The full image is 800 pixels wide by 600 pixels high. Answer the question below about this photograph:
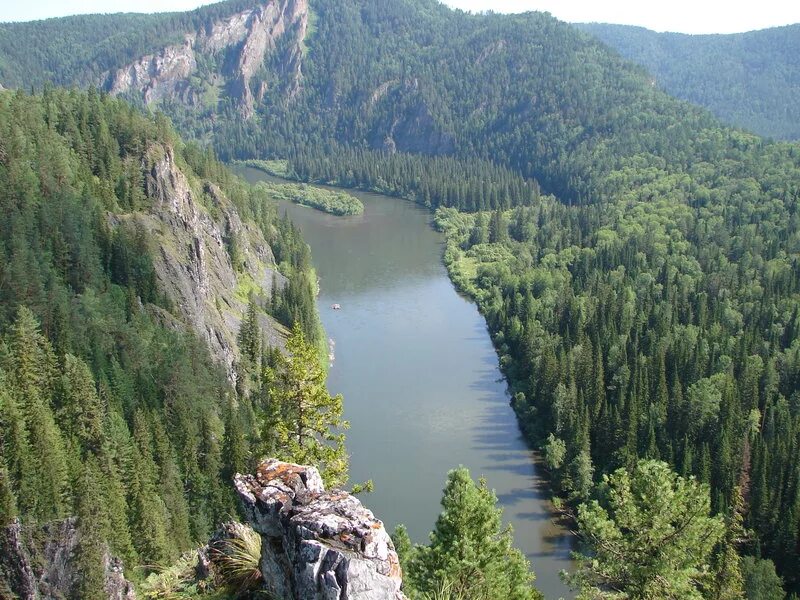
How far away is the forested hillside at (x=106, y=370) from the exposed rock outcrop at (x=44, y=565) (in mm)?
333

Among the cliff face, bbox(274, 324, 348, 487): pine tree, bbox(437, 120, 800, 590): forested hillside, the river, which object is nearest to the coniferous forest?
bbox(274, 324, 348, 487): pine tree

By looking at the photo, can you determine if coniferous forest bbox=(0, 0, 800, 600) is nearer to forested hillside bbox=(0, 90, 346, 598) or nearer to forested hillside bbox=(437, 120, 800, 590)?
forested hillside bbox=(0, 90, 346, 598)

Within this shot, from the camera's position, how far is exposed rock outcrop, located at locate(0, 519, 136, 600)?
21.7m

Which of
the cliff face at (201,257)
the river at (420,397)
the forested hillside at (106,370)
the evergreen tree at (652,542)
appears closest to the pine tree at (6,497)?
the forested hillside at (106,370)

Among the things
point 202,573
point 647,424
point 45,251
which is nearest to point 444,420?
point 647,424

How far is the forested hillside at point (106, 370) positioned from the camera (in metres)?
45.8

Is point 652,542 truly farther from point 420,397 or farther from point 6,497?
point 420,397

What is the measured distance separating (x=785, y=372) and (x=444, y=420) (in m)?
32.4

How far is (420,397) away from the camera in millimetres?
84500

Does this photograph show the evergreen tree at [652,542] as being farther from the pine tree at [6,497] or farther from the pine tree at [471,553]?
the pine tree at [6,497]

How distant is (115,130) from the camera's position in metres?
96.4

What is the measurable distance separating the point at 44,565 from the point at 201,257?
64.0m

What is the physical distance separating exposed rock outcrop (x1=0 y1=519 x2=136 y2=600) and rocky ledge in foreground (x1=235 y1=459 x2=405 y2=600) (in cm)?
655

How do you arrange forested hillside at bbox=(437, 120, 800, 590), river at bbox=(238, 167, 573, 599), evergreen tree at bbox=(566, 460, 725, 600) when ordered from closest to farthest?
evergreen tree at bbox=(566, 460, 725, 600), river at bbox=(238, 167, 573, 599), forested hillside at bbox=(437, 120, 800, 590)
